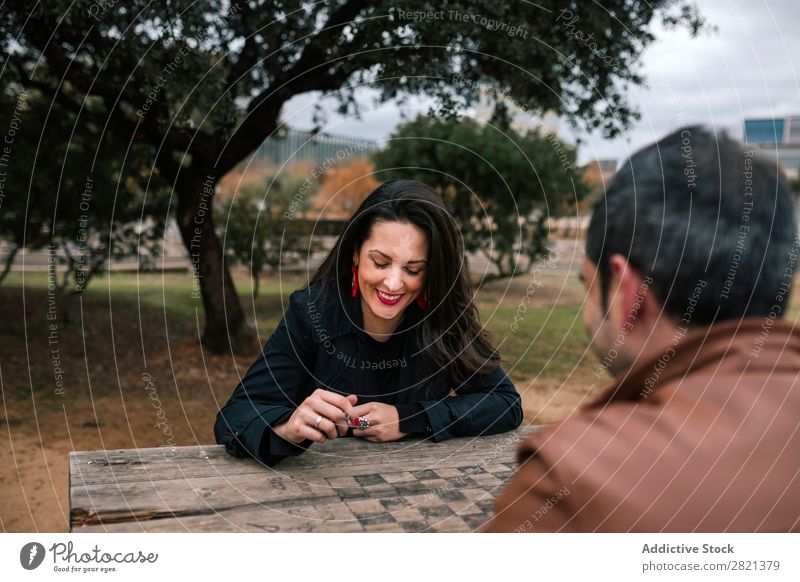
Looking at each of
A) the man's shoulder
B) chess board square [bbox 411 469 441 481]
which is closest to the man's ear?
the man's shoulder

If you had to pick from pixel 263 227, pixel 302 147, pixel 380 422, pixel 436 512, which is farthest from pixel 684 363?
pixel 263 227

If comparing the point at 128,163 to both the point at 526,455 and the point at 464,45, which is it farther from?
the point at 526,455

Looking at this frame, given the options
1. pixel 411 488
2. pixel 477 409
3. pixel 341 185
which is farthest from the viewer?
pixel 341 185

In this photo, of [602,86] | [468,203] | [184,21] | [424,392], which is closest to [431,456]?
[424,392]

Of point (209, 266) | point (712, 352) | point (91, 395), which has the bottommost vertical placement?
point (91, 395)

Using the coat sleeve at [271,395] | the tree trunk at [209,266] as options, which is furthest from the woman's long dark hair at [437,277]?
the tree trunk at [209,266]

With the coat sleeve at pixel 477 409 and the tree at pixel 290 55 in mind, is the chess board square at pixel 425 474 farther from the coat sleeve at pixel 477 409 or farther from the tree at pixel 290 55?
→ the tree at pixel 290 55

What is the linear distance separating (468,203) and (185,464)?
24.4 ft

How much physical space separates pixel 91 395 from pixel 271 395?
3733mm

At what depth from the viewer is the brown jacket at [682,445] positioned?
35.2 inches

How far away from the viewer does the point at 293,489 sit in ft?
4.88

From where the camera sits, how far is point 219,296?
6199mm

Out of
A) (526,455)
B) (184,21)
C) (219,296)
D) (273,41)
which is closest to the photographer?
(526,455)

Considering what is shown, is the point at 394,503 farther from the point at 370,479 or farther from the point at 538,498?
the point at 538,498
